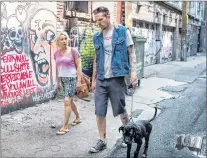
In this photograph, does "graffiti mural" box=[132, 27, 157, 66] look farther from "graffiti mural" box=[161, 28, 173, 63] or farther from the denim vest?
the denim vest

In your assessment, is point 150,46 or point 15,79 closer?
point 15,79

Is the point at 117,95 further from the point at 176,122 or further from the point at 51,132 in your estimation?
the point at 176,122

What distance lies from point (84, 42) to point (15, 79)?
2.88 meters

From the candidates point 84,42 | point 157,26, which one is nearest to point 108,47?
point 84,42

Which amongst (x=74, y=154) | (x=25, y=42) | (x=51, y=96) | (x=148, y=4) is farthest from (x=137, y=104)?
(x=148, y=4)

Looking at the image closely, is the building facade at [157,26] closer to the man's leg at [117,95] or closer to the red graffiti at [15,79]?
the red graffiti at [15,79]

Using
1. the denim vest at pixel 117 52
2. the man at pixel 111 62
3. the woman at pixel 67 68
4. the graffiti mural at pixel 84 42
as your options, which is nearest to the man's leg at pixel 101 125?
the man at pixel 111 62

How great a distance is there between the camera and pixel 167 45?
813 inches

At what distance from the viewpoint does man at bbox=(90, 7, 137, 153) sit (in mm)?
3891

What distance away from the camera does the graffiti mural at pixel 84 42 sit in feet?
26.0

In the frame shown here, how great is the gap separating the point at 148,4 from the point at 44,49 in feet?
35.3

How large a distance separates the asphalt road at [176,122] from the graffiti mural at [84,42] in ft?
7.37

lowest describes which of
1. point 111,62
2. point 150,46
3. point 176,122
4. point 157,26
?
point 176,122

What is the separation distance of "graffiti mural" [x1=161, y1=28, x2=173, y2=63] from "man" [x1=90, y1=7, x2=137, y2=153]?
52.1 ft
